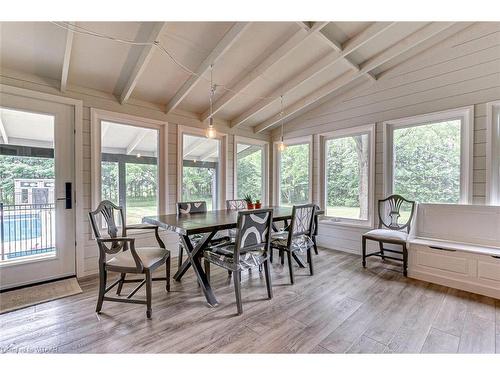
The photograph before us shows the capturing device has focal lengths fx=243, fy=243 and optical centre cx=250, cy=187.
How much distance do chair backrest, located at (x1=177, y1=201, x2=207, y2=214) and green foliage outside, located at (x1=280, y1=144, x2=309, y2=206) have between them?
2.19 meters

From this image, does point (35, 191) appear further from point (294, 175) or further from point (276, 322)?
point (294, 175)

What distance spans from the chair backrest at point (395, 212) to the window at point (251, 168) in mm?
2263

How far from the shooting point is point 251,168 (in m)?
5.04

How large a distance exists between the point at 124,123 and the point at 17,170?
130 cm

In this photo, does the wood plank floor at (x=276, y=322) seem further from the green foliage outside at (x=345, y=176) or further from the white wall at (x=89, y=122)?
the green foliage outside at (x=345, y=176)

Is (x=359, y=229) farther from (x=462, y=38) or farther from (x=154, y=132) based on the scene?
(x=154, y=132)

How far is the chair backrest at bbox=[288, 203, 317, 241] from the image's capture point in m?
2.86

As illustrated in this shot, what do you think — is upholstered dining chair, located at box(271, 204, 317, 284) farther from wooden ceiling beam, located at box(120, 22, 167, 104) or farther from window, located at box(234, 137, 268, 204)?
wooden ceiling beam, located at box(120, 22, 167, 104)

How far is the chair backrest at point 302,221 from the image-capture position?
2.86 metres

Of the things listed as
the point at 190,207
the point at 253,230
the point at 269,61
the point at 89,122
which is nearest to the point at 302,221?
the point at 253,230

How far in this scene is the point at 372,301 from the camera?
2398 millimetres

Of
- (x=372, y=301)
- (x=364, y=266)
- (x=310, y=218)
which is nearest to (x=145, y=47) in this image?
(x=310, y=218)

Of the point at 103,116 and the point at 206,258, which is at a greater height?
the point at 103,116
